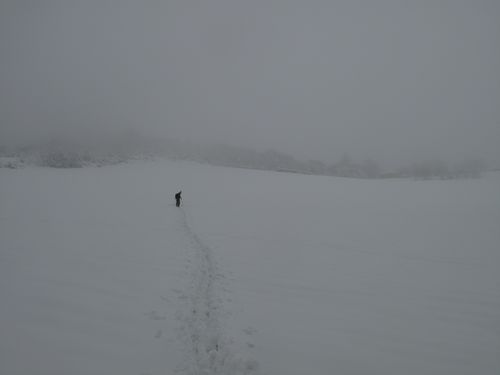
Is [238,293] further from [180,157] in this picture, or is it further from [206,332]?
[180,157]

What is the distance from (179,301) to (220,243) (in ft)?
15.9

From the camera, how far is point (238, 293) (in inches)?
261

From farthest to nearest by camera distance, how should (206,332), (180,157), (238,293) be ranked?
(180,157) → (238,293) → (206,332)

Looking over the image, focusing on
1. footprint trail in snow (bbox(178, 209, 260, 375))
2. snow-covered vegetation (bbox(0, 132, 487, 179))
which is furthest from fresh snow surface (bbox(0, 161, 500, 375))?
snow-covered vegetation (bbox(0, 132, 487, 179))

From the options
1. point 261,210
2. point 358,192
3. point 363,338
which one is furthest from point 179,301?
point 358,192

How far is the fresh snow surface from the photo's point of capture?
436 cm

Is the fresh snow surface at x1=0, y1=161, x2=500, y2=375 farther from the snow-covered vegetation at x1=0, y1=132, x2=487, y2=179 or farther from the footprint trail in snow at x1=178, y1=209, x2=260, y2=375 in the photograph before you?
the snow-covered vegetation at x1=0, y1=132, x2=487, y2=179

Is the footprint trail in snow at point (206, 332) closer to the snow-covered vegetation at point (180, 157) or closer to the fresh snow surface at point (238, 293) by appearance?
the fresh snow surface at point (238, 293)

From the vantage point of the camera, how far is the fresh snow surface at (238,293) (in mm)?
4355

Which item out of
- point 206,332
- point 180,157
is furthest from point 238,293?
point 180,157

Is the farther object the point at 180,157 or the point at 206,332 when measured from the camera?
the point at 180,157

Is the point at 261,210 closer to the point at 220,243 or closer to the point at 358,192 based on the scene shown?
the point at 220,243

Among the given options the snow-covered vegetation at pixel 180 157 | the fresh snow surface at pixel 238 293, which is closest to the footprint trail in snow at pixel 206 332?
the fresh snow surface at pixel 238 293

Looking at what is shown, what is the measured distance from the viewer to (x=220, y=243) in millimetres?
10688
